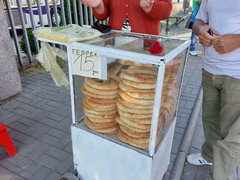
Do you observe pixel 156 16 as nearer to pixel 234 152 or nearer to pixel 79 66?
pixel 79 66

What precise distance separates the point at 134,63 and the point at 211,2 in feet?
3.07

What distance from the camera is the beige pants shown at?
1868 mm

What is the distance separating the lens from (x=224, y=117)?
1.98 meters

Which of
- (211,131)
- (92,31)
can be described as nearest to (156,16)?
(92,31)

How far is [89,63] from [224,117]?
1293mm

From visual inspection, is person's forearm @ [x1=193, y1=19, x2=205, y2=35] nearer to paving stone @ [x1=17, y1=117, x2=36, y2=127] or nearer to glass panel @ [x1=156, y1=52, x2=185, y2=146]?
glass panel @ [x1=156, y1=52, x2=185, y2=146]

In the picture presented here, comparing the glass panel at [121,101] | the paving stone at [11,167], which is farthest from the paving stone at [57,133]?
the glass panel at [121,101]

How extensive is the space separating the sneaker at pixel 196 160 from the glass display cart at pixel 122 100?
3.16 ft

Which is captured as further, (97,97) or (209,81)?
(209,81)

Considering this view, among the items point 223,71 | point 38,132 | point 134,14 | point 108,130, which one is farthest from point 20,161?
point 223,71

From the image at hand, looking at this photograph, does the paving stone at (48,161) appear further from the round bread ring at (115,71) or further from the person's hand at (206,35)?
the person's hand at (206,35)

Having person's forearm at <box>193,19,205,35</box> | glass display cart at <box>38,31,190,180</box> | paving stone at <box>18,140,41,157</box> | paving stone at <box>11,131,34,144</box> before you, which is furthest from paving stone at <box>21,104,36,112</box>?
person's forearm at <box>193,19,205,35</box>

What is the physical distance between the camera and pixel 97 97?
165 centimetres

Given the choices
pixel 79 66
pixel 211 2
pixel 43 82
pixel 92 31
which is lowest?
pixel 43 82
